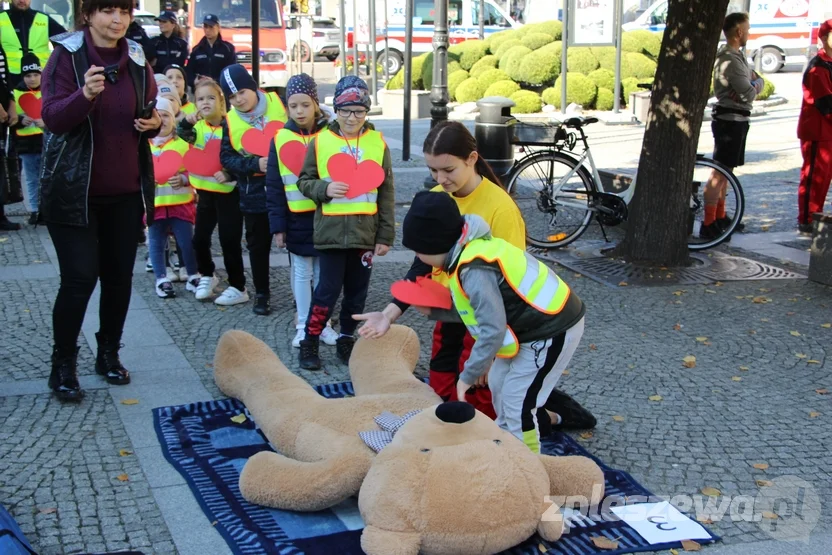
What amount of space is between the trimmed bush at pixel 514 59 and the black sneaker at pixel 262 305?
15.4 meters

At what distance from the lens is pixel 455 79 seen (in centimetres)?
2250

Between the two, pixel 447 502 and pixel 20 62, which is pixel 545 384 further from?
pixel 20 62

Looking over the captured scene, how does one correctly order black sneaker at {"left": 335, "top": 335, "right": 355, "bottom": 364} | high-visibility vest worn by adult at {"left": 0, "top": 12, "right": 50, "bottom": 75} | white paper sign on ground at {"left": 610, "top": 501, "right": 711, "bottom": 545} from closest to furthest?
white paper sign on ground at {"left": 610, "top": 501, "right": 711, "bottom": 545}
black sneaker at {"left": 335, "top": 335, "right": 355, "bottom": 364}
high-visibility vest worn by adult at {"left": 0, "top": 12, "right": 50, "bottom": 75}

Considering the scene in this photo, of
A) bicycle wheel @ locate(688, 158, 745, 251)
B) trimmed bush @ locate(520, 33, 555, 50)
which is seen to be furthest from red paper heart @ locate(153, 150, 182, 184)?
trimmed bush @ locate(520, 33, 555, 50)

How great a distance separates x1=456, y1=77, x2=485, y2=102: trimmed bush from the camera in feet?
69.3

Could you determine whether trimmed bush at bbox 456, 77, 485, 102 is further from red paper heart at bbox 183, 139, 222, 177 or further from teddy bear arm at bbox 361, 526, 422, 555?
teddy bear arm at bbox 361, 526, 422, 555

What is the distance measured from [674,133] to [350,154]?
3.25m

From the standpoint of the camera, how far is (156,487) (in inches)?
153

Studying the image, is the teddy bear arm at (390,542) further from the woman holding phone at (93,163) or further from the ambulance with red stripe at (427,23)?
the ambulance with red stripe at (427,23)

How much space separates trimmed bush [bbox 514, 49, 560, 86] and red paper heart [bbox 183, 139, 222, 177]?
1480 centimetres

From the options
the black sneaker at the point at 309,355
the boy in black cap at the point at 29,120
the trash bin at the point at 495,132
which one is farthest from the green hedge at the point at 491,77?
the black sneaker at the point at 309,355

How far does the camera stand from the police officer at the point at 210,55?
13.3 metres

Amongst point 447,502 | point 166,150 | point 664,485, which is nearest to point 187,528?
point 447,502

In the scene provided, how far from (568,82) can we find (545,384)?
16.2m
